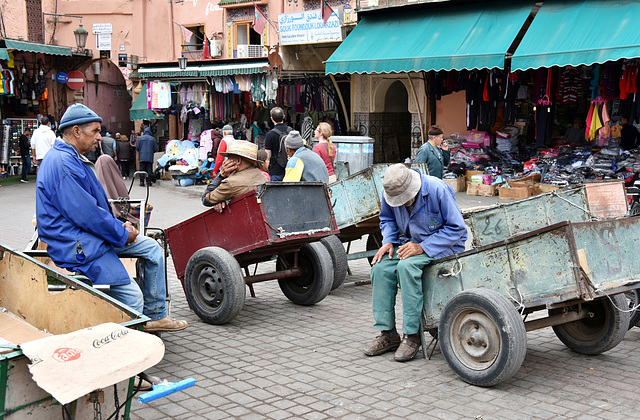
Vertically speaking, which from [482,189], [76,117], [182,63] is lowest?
[482,189]

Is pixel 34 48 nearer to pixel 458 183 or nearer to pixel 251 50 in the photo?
pixel 251 50

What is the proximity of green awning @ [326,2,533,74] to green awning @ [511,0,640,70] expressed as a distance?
0.45m

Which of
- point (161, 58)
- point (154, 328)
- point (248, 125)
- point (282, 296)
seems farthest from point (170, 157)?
point (154, 328)

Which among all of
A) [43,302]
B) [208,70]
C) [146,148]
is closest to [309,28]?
[208,70]

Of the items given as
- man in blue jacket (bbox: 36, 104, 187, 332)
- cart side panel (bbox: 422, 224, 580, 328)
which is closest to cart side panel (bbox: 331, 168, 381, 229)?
cart side panel (bbox: 422, 224, 580, 328)

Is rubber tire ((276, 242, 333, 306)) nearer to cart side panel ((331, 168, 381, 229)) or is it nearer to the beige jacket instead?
cart side panel ((331, 168, 381, 229))

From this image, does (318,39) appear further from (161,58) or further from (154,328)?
(154,328)

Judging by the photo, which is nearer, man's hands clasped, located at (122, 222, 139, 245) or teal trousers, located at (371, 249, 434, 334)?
man's hands clasped, located at (122, 222, 139, 245)

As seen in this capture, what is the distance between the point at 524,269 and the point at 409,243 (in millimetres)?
933

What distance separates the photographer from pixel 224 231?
617 cm

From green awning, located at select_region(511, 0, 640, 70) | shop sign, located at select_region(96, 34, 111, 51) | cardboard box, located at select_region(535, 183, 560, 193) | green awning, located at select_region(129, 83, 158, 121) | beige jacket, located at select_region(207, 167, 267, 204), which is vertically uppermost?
shop sign, located at select_region(96, 34, 111, 51)

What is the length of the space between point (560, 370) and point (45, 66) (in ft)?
69.8

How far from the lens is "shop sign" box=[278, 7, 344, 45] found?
16.3 m

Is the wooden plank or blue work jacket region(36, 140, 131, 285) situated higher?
blue work jacket region(36, 140, 131, 285)
